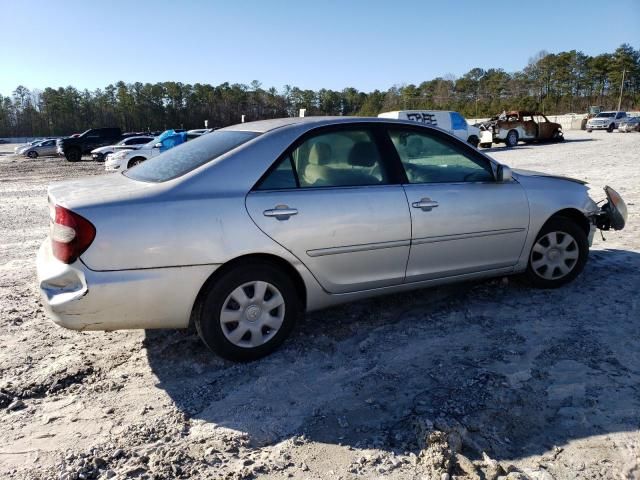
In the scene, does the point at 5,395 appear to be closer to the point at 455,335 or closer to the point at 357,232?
the point at 357,232

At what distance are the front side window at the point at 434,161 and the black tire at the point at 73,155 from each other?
106ft

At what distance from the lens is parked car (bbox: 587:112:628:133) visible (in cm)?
4016

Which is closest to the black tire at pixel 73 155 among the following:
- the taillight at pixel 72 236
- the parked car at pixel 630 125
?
the taillight at pixel 72 236

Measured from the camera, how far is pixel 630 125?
38.5m

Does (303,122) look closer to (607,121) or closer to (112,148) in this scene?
(112,148)

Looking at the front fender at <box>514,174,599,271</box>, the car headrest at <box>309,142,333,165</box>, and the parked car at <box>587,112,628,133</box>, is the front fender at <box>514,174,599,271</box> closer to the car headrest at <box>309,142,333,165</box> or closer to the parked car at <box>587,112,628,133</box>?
the car headrest at <box>309,142,333,165</box>

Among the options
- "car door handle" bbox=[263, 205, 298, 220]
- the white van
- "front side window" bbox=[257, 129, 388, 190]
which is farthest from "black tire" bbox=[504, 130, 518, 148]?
"car door handle" bbox=[263, 205, 298, 220]

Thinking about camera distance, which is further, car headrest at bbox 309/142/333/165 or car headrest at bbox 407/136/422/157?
car headrest at bbox 407/136/422/157

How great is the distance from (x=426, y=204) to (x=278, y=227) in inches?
47.7

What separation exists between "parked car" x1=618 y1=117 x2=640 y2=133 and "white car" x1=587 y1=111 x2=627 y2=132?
2.29 ft

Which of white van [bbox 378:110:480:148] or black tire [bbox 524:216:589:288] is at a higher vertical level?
white van [bbox 378:110:480:148]


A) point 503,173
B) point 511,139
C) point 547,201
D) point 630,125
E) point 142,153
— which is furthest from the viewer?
point 630,125

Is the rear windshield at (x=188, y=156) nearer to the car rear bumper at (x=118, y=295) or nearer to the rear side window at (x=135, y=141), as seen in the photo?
the car rear bumper at (x=118, y=295)

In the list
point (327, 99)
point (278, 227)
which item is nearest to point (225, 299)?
point (278, 227)
